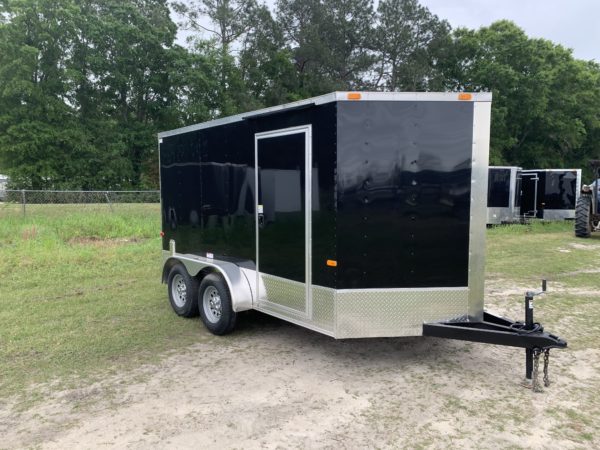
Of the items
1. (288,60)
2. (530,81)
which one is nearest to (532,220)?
(530,81)

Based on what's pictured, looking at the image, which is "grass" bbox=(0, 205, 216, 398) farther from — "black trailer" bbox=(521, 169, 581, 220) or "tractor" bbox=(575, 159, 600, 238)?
"black trailer" bbox=(521, 169, 581, 220)

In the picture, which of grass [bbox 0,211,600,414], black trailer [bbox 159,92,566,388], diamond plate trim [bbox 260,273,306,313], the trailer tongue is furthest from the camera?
grass [bbox 0,211,600,414]

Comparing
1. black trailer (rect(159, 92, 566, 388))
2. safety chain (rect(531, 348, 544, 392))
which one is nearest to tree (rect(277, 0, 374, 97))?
black trailer (rect(159, 92, 566, 388))

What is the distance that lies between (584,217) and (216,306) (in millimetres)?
14035

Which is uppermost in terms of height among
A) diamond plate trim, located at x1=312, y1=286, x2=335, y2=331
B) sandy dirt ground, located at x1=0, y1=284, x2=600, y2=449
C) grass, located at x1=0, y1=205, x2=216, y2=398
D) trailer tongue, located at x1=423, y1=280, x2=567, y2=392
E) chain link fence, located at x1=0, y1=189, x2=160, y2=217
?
chain link fence, located at x1=0, y1=189, x2=160, y2=217

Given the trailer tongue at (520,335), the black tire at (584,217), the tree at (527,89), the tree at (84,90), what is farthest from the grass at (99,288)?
the tree at (527,89)

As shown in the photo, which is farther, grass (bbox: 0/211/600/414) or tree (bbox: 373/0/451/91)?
tree (bbox: 373/0/451/91)

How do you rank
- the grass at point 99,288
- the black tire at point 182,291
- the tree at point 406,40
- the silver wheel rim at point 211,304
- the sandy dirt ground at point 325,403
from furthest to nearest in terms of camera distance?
the tree at point 406,40 → the black tire at point 182,291 → the silver wheel rim at point 211,304 → the grass at point 99,288 → the sandy dirt ground at point 325,403

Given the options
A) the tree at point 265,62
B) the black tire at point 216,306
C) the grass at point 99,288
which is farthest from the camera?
the tree at point 265,62

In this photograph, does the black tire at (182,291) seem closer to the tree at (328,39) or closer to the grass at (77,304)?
the grass at (77,304)

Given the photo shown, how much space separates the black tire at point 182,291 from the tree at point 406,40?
38339 mm

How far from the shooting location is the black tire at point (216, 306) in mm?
5609

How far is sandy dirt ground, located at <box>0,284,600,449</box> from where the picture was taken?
349cm

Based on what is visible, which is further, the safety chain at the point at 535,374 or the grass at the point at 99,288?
the grass at the point at 99,288
